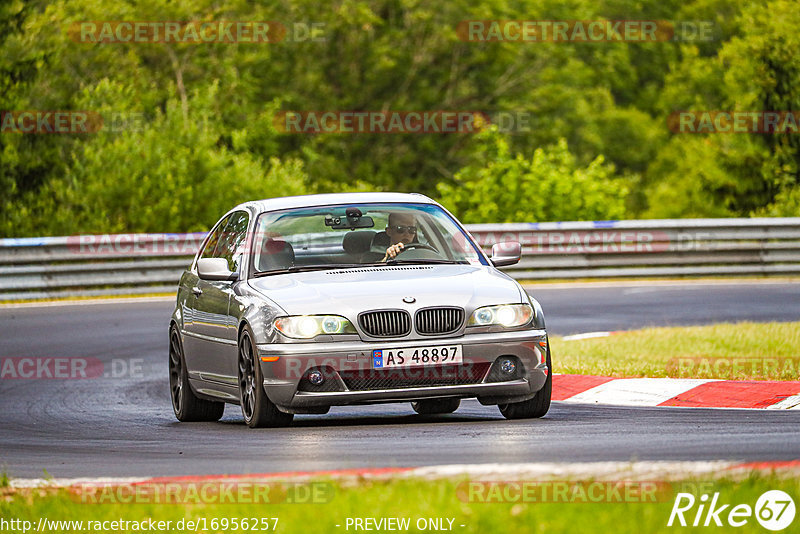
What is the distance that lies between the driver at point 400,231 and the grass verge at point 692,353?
2732mm

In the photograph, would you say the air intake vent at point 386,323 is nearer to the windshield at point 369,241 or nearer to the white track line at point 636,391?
the windshield at point 369,241

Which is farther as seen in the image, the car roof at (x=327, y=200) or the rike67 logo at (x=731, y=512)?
the car roof at (x=327, y=200)

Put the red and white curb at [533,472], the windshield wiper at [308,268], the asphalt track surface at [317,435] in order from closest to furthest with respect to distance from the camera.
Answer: the red and white curb at [533,472]
the asphalt track surface at [317,435]
the windshield wiper at [308,268]

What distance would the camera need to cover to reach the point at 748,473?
6637 mm

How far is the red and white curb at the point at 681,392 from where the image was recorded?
1087cm

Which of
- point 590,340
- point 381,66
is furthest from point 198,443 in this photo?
point 381,66

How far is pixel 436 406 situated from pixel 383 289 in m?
2.06

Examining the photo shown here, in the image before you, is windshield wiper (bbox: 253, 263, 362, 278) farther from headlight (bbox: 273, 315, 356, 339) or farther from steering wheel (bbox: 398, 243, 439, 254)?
headlight (bbox: 273, 315, 356, 339)

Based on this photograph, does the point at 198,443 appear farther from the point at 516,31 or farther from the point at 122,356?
the point at 516,31

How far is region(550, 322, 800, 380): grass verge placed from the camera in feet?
41.7

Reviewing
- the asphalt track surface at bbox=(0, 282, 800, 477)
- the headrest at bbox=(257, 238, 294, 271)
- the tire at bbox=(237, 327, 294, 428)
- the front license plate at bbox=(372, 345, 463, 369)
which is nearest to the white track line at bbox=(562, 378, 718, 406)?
the asphalt track surface at bbox=(0, 282, 800, 477)

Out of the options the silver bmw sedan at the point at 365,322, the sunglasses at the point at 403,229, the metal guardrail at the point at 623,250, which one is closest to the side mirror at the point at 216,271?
the silver bmw sedan at the point at 365,322

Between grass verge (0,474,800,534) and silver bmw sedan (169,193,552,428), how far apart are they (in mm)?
2912

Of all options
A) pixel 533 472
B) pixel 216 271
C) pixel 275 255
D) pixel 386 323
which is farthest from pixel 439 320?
pixel 533 472
